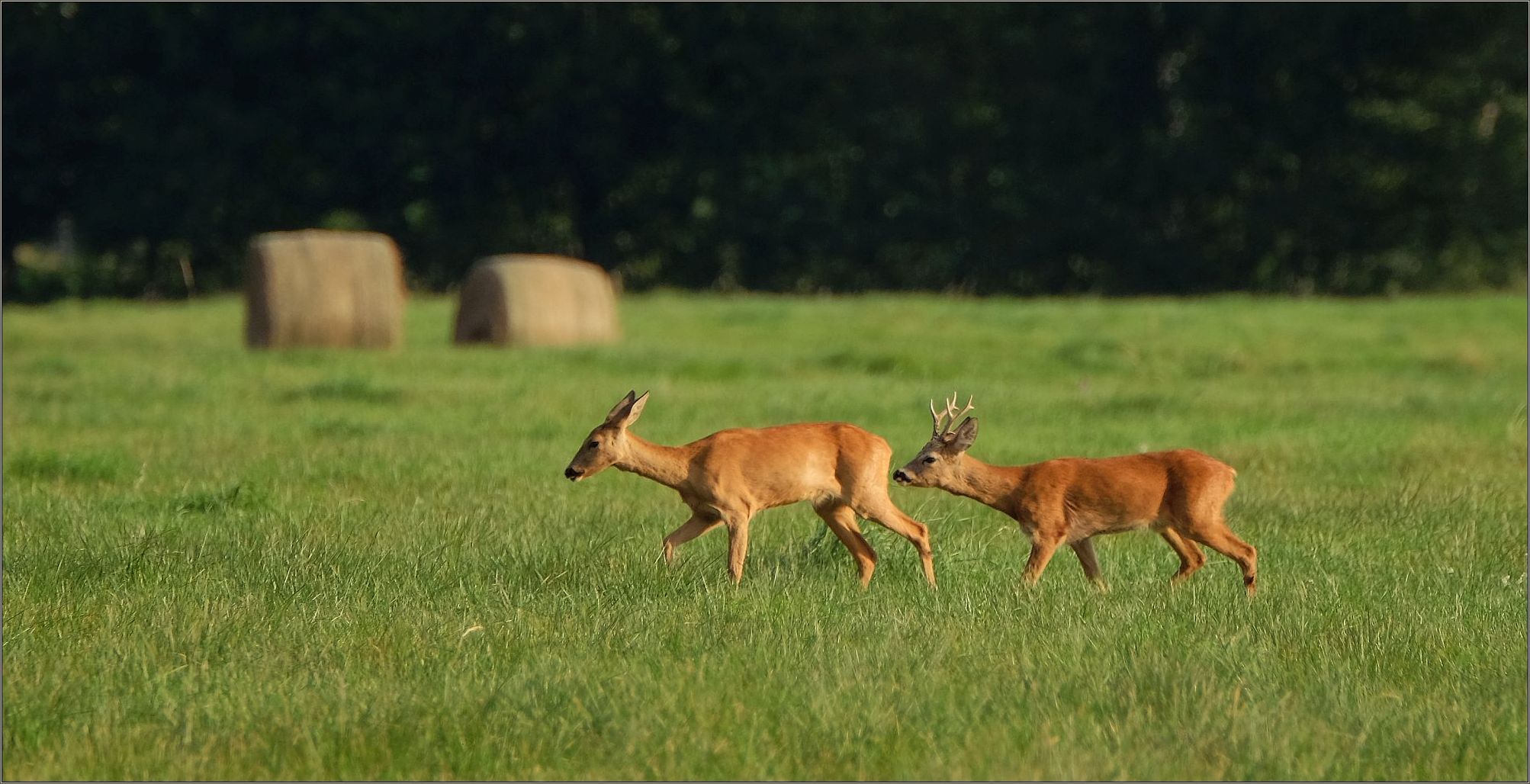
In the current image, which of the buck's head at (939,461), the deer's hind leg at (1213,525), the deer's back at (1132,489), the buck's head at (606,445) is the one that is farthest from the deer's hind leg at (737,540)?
the deer's hind leg at (1213,525)

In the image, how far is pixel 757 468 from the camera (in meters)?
7.21

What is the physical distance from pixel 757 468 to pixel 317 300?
45.8 feet

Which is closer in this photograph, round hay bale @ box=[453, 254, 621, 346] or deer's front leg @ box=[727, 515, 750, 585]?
deer's front leg @ box=[727, 515, 750, 585]

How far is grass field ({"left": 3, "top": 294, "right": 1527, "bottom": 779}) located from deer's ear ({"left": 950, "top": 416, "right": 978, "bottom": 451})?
21.5 inches

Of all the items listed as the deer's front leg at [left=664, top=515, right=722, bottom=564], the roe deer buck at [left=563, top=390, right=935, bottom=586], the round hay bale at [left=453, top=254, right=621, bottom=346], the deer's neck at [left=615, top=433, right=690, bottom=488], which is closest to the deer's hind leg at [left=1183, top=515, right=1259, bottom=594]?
the roe deer buck at [left=563, top=390, right=935, bottom=586]

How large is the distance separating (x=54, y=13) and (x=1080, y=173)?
69.6 feet

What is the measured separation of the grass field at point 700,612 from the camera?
17.0ft

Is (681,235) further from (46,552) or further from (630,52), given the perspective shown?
(46,552)

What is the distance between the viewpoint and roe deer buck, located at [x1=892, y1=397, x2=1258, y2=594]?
7238 mm

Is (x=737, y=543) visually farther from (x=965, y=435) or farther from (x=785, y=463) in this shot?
(x=965, y=435)

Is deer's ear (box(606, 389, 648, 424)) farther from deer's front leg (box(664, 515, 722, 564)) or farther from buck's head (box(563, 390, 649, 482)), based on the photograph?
deer's front leg (box(664, 515, 722, 564))

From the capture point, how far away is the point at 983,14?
3894 centimetres

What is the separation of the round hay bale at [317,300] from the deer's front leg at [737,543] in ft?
44.9

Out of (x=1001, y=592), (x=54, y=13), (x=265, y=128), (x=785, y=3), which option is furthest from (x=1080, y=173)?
(x=1001, y=592)
